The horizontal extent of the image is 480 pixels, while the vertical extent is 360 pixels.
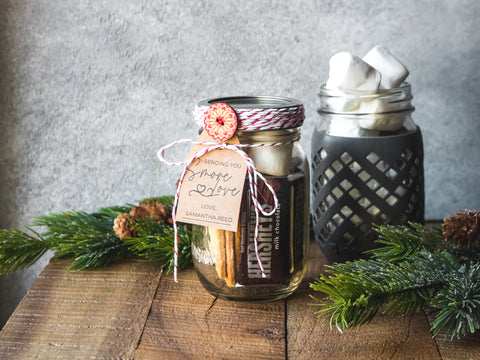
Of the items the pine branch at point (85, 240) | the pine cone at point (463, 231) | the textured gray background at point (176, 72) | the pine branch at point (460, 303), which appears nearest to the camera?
the pine branch at point (460, 303)

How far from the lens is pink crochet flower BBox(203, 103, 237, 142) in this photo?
0.57 metres

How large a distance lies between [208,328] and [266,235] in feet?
0.42

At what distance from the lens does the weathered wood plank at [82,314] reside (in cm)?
56

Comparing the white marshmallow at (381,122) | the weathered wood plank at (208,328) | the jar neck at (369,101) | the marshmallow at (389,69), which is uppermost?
the marshmallow at (389,69)

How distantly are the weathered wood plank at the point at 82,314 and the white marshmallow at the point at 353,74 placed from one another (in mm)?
371

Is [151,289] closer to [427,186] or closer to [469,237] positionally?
[469,237]

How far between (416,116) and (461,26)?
16cm

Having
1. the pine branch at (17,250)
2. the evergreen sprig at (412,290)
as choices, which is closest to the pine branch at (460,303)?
the evergreen sprig at (412,290)

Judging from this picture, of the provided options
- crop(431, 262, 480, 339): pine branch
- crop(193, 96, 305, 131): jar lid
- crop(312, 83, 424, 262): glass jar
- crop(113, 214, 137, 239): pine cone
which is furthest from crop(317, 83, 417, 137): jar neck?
crop(113, 214, 137, 239): pine cone

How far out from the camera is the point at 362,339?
57 centimetres

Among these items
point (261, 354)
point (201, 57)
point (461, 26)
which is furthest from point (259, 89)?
point (261, 354)

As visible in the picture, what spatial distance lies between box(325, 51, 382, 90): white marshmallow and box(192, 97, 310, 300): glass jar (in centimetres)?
9

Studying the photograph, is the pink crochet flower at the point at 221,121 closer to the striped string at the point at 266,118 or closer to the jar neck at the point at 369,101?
the striped string at the point at 266,118

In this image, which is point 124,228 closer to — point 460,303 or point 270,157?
point 270,157
